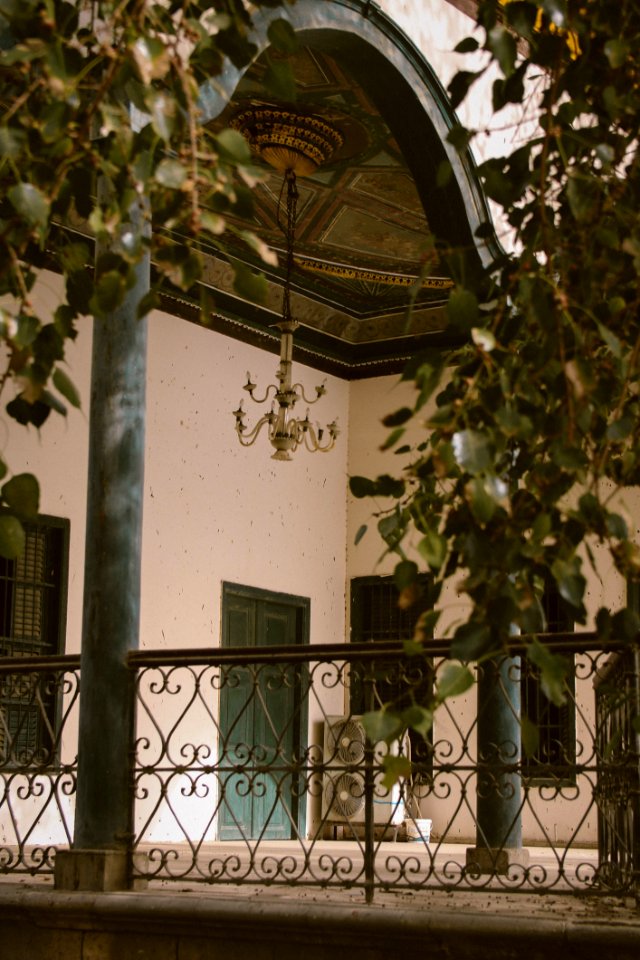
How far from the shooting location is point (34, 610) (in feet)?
32.2

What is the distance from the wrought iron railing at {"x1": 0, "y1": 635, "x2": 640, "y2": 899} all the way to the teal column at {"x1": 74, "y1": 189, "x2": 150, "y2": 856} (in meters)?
0.11

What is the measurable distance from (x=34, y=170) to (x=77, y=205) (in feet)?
1.14

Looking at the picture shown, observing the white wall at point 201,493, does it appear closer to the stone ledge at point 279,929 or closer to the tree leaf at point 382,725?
the stone ledge at point 279,929

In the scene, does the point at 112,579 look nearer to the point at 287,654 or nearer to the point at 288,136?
the point at 287,654

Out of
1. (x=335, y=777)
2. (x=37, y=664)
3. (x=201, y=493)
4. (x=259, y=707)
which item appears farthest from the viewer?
(x=259, y=707)

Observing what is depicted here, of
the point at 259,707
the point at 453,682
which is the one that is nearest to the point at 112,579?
the point at 453,682

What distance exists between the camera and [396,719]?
2.06 metres

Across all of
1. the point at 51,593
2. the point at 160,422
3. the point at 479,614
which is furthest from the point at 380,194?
the point at 479,614

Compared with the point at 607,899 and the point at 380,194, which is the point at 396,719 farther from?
the point at 380,194

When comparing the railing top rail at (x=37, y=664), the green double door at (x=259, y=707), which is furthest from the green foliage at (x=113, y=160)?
the green double door at (x=259, y=707)

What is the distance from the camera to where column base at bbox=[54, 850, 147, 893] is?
5535 millimetres

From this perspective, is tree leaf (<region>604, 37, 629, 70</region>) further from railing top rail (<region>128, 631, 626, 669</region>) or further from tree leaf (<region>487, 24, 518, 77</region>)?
railing top rail (<region>128, 631, 626, 669</region>)

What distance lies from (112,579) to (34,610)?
4.25 metres

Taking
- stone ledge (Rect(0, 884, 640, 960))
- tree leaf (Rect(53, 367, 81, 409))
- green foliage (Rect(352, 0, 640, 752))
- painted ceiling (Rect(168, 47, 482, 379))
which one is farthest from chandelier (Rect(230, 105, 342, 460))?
tree leaf (Rect(53, 367, 81, 409))
